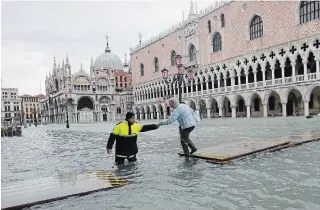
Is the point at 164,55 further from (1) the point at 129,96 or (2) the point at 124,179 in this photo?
(2) the point at 124,179

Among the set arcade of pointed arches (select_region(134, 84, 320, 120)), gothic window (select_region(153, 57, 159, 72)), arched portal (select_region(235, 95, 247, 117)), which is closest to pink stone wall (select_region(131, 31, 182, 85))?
gothic window (select_region(153, 57, 159, 72))

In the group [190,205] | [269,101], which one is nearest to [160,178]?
[190,205]

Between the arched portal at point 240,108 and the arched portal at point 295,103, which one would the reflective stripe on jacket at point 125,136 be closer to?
the arched portal at point 295,103

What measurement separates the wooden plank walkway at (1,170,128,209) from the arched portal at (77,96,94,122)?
192 ft

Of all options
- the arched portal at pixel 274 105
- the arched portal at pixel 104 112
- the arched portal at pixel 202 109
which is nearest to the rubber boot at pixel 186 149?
the arched portal at pixel 274 105

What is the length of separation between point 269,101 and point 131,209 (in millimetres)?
34778

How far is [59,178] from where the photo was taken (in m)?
5.01

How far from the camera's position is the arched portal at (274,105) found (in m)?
34.0

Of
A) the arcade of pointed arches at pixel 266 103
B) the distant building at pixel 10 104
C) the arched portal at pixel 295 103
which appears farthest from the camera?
the distant building at pixel 10 104

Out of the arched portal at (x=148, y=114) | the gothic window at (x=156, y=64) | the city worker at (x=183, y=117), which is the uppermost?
the gothic window at (x=156, y=64)

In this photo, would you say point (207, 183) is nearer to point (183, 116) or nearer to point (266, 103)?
point (183, 116)

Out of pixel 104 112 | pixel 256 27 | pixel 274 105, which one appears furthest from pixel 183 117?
pixel 104 112

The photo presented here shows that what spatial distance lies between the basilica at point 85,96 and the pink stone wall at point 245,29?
21648 millimetres

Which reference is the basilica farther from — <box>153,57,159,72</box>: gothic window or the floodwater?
the floodwater
